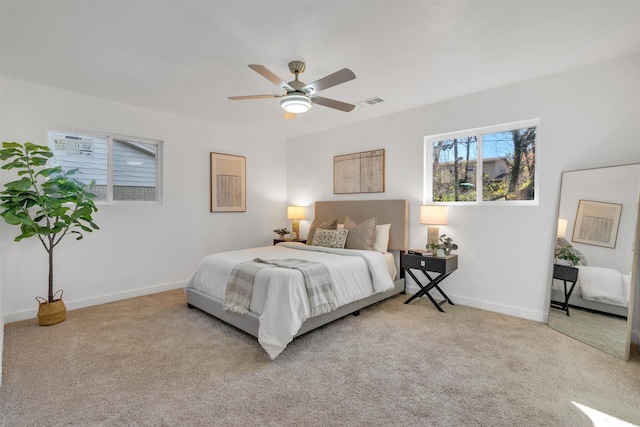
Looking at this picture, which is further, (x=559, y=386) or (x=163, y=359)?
(x=163, y=359)

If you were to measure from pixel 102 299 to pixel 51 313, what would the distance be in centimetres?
71

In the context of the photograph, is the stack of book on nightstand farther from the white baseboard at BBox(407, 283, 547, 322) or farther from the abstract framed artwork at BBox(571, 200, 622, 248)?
the abstract framed artwork at BBox(571, 200, 622, 248)

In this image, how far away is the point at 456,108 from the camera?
385 cm

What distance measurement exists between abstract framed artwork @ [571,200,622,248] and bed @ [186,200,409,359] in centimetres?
187

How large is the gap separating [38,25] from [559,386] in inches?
181

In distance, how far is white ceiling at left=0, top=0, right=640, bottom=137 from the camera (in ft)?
A: 6.87

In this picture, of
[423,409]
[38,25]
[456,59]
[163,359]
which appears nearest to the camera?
[423,409]

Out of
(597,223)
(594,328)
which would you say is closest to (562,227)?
(597,223)

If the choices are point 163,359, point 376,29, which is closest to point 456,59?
point 376,29

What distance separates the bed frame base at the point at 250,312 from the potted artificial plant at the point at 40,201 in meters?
1.38

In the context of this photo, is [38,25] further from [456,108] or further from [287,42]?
[456,108]

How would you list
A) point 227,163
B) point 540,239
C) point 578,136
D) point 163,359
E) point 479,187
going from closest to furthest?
point 163,359
point 578,136
point 540,239
point 479,187
point 227,163

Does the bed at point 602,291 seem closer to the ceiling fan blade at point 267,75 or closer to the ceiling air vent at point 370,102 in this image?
the ceiling air vent at point 370,102

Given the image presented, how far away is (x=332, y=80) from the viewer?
2.41 meters
